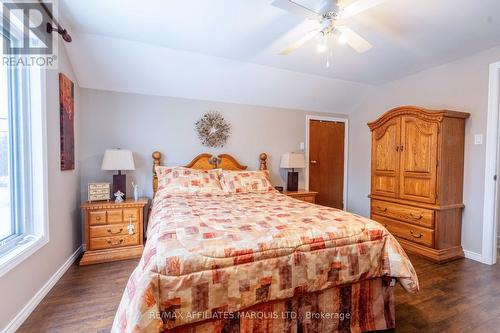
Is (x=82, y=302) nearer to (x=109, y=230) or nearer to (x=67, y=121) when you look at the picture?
(x=109, y=230)

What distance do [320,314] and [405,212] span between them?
220 cm

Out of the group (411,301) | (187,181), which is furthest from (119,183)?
(411,301)

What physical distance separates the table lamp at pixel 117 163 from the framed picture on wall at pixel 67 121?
0.33 m

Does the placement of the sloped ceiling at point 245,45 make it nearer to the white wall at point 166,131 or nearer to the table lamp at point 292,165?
the white wall at point 166,131

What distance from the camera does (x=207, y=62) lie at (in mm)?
3074

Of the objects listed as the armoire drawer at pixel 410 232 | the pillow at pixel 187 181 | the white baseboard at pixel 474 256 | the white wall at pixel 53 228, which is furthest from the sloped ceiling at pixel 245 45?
the white baseboard at pixel 474 256

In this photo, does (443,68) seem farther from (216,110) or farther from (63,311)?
(63,311)

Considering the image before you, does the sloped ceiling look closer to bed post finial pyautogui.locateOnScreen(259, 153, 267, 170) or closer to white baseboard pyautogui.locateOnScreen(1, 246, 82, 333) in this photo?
bed post finial pyautogui.locateOnScreen(259, 153, 267, 170)

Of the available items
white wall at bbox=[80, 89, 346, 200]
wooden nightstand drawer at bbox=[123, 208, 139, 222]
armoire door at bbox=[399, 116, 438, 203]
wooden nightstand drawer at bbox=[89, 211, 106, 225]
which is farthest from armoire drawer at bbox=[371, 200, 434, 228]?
wooden nightstand drawer at bbox=[89, 211, 106, 225]

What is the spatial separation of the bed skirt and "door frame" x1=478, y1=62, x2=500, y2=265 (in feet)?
6.38

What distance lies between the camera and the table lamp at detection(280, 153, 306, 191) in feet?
12.6

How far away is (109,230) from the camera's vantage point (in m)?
2.75

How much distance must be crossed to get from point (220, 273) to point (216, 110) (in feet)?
9.22

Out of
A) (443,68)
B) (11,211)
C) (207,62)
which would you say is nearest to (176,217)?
(11,211)
